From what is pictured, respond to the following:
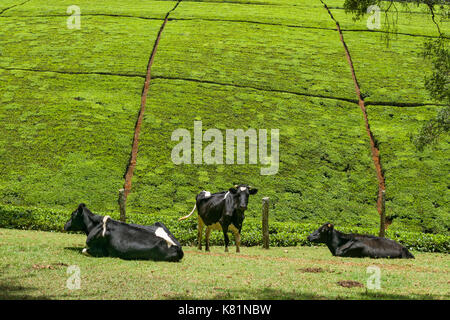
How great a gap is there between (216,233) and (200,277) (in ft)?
33.1

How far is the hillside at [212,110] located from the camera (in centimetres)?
3108

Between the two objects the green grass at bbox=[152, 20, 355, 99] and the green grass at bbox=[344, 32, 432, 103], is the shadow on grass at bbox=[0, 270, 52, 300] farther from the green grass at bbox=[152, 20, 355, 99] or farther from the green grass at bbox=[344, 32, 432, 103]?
the green grass at bbox=[344, 32, 432, 103]

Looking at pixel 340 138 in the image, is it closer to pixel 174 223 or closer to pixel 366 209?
pixel 366 209

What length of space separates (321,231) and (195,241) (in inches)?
228

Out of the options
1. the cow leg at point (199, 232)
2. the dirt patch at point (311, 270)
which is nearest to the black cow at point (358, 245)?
the cow leg at point (199, 232)

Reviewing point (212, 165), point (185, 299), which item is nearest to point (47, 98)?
point (212, 165)

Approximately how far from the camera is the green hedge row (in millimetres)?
23078

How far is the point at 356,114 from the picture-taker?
40688mm

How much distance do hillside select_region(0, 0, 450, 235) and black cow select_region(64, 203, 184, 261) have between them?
1361 cm

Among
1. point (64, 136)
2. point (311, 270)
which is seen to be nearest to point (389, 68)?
point (64, 136)

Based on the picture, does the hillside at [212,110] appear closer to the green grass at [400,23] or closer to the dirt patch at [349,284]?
the green grass at [400,23]

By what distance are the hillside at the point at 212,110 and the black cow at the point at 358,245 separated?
920cm

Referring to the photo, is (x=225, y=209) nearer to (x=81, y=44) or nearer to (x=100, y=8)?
(x=81, y=44)

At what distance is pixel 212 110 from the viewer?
3934 cm
